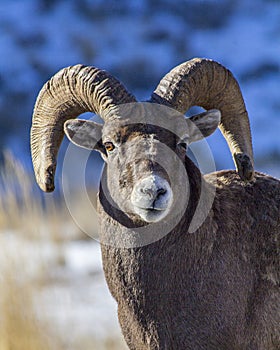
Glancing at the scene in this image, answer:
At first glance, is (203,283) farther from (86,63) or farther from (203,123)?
(86,63)

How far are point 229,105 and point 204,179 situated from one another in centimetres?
72

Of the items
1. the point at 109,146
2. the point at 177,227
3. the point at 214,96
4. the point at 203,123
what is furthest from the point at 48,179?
the point at 214,96

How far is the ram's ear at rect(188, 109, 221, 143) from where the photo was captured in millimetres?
5852

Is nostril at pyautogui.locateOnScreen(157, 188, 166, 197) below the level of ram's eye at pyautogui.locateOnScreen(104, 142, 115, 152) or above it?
below

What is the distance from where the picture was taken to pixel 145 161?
5262 mm

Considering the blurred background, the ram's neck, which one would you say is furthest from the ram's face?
the blurred background

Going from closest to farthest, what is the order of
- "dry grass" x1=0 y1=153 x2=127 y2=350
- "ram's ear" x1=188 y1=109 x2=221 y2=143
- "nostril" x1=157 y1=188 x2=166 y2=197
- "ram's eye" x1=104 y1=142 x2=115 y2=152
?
"nostril" x1=157 y1=188 x2=166 y2=197, "ram's eye" x1=104 y1=142 x2=115 y2=152, "ram's ear" x1=188 y1=109 x2=221 y2=143, "dry grass" x1=0 y1=153 x2=127 y2=350

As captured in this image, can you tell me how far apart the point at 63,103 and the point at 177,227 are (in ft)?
4.55

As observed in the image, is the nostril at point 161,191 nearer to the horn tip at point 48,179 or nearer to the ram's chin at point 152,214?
the ram's chin at point 152,214

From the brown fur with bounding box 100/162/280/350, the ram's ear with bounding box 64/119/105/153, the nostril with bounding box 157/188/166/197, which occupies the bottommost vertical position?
the brown fur with bounding box 100/162/280/350

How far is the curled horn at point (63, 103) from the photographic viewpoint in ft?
18.8

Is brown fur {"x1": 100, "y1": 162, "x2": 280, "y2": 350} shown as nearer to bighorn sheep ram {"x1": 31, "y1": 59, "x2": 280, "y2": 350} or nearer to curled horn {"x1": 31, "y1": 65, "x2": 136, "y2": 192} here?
bighorn sheep ram {"x1": 31, "y1": 59, "x2": 280, "y2": 350}

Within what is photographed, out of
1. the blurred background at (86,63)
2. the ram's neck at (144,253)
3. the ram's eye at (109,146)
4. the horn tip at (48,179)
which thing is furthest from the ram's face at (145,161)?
the blurred background at (86,63)

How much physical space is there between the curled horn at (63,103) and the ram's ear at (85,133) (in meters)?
0.13
